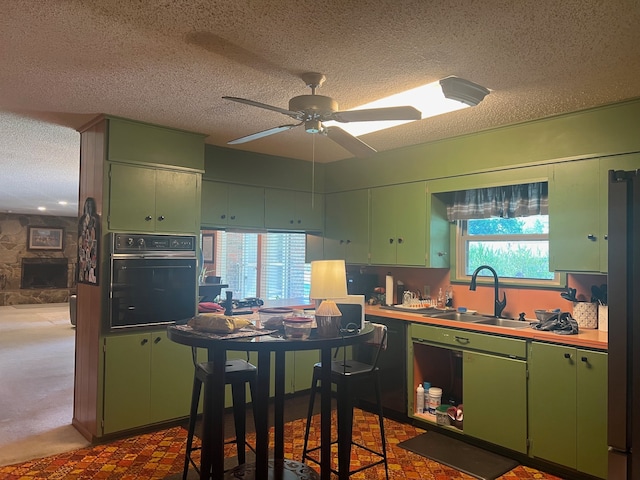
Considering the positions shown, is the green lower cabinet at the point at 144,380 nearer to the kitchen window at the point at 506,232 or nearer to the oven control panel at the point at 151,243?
the oven control panel at the point at 151,243

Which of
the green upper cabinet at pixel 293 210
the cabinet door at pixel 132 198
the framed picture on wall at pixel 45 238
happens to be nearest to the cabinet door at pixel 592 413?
the green upper cabinet at pixel 293 210

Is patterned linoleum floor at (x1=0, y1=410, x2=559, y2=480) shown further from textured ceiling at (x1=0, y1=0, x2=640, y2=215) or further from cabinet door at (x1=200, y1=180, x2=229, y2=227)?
textured ceiling at (x1=0, y1=0, x2=640, y2=215)

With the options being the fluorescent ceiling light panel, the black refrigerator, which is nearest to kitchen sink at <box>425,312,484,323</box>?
the fluorescent ceiling light panel

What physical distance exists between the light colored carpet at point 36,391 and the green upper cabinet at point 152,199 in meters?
1.61

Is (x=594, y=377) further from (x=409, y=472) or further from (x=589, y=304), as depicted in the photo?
(x=409, y=472)

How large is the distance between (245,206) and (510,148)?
231 cm

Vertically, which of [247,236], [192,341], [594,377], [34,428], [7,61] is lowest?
[34,428]

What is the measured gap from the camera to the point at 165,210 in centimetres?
377

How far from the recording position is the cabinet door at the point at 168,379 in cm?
369

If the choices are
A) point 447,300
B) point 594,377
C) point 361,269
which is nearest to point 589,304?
point 594,377

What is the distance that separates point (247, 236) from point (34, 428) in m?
2.77

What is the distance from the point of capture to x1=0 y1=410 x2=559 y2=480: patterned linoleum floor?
300 cm

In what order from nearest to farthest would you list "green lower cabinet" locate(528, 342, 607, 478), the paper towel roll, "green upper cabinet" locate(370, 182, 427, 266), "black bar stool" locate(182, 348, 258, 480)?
"black bar stool" locate(182, 348, 258, 480) < "green lower cabinet" locate(528, 342, 607, 478) < "green upper cabinet" locate(370, 182, 427, 266) < the paper towel roll

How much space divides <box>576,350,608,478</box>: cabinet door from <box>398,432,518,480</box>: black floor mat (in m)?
0.47
